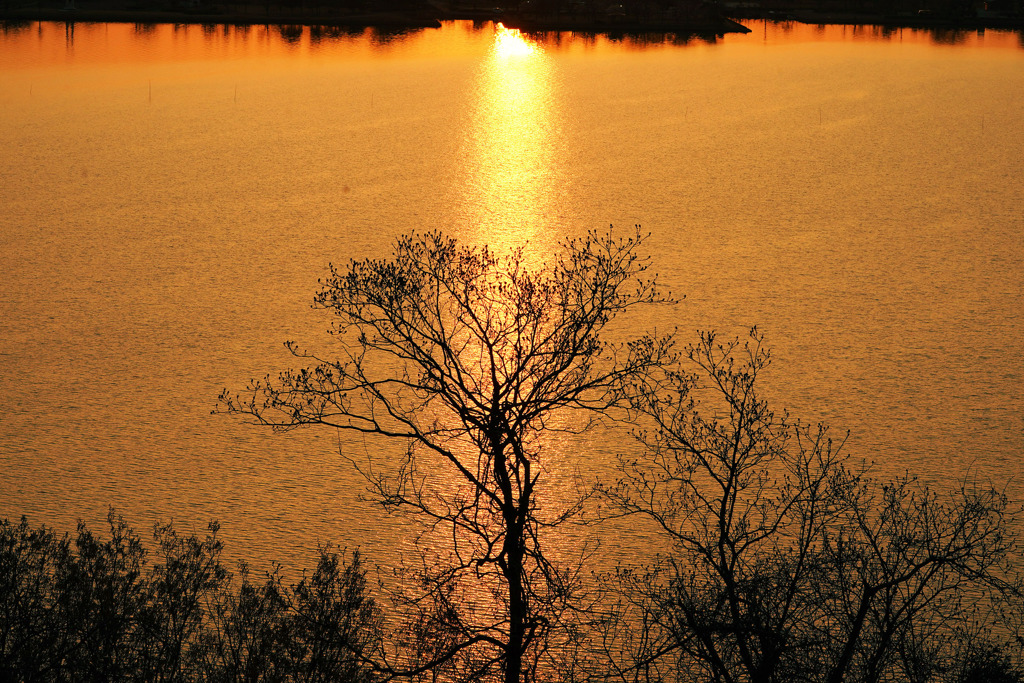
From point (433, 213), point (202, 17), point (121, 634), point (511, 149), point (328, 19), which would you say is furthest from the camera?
point (328, 19)

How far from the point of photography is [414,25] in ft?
443

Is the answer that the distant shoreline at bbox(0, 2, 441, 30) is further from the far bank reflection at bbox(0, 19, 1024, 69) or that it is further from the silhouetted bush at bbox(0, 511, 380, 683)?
the silhouetted bush at bbox(0, 511, 380, 683)

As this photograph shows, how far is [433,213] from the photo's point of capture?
72625mm

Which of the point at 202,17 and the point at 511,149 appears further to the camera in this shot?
the point at 202,17

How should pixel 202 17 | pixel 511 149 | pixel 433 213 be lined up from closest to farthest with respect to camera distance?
pixel 433 213 → pixel 511 149 → pixel 202 17

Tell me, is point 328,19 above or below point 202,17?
below

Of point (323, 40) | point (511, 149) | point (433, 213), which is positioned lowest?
point (433, 213)

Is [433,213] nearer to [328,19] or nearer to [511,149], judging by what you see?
[511,149]

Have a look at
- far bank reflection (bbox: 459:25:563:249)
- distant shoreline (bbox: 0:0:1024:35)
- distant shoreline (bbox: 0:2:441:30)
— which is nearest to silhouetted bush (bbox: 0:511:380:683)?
far bank reflection (bbox: 459:25:563:249)

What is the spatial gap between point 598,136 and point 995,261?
37747 millimetres

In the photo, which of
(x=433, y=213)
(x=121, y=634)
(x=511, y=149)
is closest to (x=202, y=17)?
(x=511, y=149)

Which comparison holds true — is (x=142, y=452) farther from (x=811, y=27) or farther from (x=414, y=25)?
(x=811, y=27)

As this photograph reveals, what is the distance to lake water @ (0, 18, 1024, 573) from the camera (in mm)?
40812

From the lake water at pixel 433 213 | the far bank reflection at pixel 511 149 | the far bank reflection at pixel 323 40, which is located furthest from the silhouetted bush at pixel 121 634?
the far bank reflection at pixel 323 40
